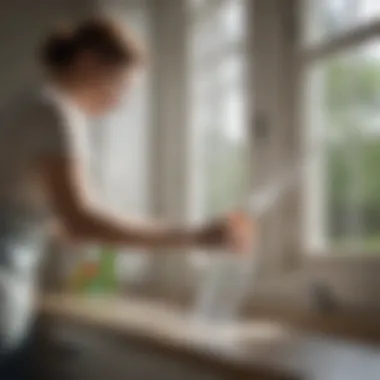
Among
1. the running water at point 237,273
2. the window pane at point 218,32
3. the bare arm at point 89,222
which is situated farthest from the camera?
the window pane at point 218,32

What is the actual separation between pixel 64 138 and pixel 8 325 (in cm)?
25

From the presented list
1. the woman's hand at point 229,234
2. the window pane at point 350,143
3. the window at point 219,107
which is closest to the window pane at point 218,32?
the window at point 219,107

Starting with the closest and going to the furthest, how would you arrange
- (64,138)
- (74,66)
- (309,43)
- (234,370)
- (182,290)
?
(234,370), (64,138), (74,66), (309,43), (182,290)

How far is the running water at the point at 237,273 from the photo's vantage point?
1361 millimetres

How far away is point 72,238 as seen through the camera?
4.19 feet

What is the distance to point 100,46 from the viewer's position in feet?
4.07

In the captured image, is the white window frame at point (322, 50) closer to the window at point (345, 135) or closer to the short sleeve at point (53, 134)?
the window at point (345, 135)

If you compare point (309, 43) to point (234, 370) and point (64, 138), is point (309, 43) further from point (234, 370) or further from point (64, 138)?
point (234, 370)

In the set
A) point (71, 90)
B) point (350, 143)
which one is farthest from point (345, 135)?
point (71, 90)

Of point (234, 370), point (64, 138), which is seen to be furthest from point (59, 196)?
point (234, 370)

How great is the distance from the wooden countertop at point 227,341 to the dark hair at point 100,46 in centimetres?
36

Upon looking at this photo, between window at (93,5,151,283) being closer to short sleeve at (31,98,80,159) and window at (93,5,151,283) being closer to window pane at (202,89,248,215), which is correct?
window pane at (202,89,248,215)

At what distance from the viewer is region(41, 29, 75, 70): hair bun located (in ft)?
4.20

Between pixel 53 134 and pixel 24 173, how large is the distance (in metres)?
0.06
